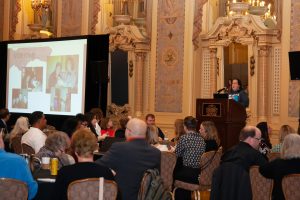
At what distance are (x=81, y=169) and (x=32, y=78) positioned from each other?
12.0 metres

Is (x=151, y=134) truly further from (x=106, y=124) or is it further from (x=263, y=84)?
(x=263, y=84)

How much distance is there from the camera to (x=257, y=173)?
23.8ft

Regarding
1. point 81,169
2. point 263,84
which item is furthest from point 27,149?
point 263,84

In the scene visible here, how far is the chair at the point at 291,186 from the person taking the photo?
253 inches

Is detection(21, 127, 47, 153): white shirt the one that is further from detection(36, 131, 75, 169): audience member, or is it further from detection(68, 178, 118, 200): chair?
detection(68, 178, 118, 200): chair

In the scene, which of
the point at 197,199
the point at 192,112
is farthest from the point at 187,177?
the point at 192,112

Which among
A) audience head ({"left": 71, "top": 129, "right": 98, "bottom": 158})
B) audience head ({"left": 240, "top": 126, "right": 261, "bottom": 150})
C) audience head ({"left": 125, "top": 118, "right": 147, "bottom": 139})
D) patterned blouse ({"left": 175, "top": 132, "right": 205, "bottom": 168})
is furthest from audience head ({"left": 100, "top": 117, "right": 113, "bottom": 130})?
audience head ({"left": 71, "top": 129, "right": 98, "bottom": 158})

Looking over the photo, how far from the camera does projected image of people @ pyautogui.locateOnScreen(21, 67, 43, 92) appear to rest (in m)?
17.0

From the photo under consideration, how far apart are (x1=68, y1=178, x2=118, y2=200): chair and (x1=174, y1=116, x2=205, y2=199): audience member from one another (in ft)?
12.8

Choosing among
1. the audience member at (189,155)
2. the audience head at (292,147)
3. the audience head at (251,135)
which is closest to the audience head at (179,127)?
the audience member at (189,155)

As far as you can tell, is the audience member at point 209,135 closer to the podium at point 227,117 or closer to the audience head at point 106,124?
the podium at point 227,117

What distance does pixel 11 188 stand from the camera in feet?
17.5

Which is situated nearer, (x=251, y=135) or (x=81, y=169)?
(x=81, y=169)

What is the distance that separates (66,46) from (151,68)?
212 cm
